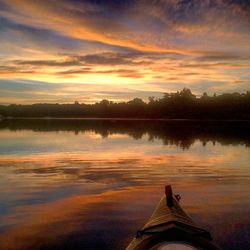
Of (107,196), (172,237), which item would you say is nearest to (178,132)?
(107,196)

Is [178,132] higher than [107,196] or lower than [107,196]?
higher

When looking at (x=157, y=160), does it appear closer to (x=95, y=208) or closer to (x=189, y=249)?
(x=95, y=208)

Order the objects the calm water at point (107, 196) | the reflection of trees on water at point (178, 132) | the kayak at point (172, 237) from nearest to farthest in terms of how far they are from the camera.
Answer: the kayak at point (172, 237) < the calm water at point (107, 196) < the reflection of trees on water at point (178, 132)

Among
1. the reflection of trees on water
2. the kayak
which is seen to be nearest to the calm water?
the kayak

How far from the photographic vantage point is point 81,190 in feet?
81.0

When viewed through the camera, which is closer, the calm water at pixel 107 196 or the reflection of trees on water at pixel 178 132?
the calm water at pixel 107 196

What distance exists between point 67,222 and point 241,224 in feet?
26.9

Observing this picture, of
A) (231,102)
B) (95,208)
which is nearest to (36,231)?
(95,208)

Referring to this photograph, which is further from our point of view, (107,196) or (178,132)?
(178,132)

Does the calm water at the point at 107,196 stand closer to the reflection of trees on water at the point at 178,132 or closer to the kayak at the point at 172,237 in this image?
the kayak at the point at 172,237

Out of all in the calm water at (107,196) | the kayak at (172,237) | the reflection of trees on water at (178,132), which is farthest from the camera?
the reflection of trees on water at (178,132)

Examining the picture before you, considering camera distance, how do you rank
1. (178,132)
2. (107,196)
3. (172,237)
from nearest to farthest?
1. (172,237)
2. (107,196)
3. (178,132)

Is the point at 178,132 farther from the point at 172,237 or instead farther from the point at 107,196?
the point at 172,237

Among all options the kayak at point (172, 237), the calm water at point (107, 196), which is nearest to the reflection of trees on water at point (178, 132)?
the calm water at point (107, 196)
